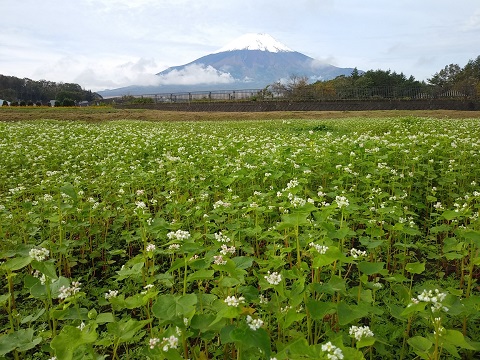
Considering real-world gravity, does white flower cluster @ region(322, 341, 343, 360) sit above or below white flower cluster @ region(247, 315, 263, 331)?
below

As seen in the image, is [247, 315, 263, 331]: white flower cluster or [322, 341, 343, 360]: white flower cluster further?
[247, 315, 263, 331]: white flower cluster

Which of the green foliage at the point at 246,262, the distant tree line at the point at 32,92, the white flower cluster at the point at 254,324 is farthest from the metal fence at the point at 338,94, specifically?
the distant tree line at the point at 32,92

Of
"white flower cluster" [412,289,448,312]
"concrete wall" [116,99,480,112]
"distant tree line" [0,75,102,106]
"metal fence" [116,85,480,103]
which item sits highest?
"distant tree line" [0,75,102,106]

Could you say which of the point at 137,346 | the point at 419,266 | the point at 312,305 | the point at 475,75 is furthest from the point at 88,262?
the point at 475,75

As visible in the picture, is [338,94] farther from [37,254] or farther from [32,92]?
[32,92]

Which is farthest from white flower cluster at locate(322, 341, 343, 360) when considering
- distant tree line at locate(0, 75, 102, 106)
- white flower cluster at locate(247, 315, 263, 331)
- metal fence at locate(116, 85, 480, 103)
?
distant tree line at locate(0, 75, 102, 106)

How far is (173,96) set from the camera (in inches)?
2061

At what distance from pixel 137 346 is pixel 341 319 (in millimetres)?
1675

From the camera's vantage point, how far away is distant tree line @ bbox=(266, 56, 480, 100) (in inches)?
1529

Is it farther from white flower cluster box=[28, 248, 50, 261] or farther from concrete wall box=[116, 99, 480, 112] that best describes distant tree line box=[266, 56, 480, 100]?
white flower cluster box=[28, 248, 50, 261]

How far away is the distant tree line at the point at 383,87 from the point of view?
1529 inches

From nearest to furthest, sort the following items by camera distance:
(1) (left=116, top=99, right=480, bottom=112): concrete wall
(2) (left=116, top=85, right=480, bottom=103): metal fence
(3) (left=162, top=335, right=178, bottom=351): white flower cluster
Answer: (3) (left=162, top=335, right=178, bottom=351): white flower cluster
(1) (left=116, top=99, right=480, bottom=112): concrete wall
(2) (left=116, top=85, right=480, bottom=103): metal fence

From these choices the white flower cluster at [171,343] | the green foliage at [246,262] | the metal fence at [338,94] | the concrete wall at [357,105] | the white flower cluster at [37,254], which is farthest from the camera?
the metal fence at [338,94]

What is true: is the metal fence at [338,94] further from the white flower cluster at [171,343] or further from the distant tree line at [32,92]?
the distant tree line at [32,92]
